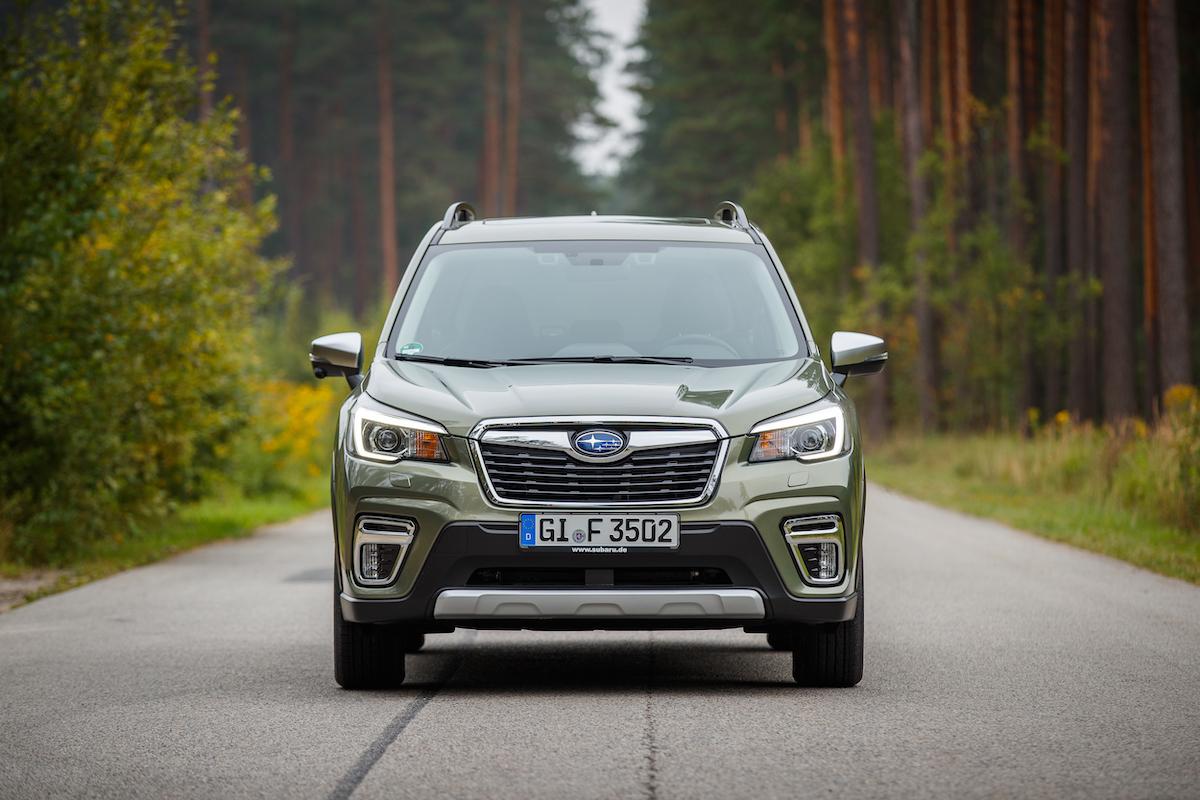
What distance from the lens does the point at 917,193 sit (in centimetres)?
4222

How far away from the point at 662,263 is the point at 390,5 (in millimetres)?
59038

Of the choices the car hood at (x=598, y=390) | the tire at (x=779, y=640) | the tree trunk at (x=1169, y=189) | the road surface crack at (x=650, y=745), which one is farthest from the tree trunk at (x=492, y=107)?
the road surface crack at (x=650, y=745)

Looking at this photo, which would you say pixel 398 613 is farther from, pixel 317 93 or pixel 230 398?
pixel 317 93

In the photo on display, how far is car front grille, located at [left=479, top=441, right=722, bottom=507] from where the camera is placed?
753 cm

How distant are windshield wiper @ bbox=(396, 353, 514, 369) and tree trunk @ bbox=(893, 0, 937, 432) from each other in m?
33.5

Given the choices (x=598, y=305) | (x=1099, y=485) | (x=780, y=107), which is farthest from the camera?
(x=780, y=107)

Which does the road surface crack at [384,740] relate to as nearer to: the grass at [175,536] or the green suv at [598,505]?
the green suv at [598,505]

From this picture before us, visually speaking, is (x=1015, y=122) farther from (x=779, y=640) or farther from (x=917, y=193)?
(x=779, y=640)

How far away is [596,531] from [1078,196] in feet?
113

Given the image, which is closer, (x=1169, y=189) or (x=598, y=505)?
(x=598, y=505)

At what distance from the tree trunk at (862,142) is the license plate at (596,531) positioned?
113 feet

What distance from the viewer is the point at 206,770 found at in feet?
20.4

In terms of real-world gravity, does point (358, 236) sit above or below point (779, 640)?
above

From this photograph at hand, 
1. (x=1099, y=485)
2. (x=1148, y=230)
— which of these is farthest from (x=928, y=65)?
(x=1099, y=485)
